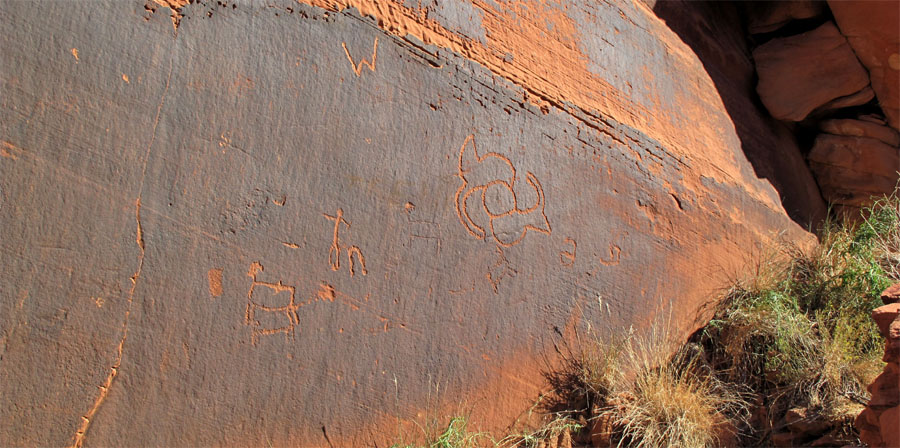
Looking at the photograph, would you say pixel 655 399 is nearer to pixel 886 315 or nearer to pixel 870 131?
pixel 886 315

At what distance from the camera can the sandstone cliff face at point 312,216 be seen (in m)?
2.39

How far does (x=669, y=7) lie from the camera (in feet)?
15.8

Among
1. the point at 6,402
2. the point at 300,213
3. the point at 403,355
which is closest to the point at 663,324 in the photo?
the point at 403,355

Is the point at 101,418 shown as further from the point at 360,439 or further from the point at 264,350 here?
the point at 360,439

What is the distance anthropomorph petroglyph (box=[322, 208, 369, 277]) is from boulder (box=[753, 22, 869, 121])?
369cm

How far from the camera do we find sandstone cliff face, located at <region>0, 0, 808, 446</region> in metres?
2.39

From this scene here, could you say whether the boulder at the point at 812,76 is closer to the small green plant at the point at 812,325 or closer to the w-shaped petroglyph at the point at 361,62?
the small green plant at the point at 812,325

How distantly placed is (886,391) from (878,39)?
3.12 metres

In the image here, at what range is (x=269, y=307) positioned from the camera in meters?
2.73

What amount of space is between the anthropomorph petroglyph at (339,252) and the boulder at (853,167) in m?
4.02

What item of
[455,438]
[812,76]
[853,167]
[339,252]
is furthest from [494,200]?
[853,167]

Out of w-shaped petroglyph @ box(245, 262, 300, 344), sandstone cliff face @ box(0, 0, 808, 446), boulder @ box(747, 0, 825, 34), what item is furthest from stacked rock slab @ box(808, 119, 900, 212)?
w-shaped petroglyph @ box(245, 262, 300, 344)

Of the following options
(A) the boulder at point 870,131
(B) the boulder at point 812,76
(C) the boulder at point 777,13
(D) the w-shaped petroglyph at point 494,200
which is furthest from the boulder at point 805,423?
(C) the boulder at point 777,13

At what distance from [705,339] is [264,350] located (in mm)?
2540
